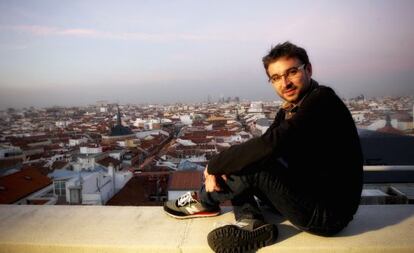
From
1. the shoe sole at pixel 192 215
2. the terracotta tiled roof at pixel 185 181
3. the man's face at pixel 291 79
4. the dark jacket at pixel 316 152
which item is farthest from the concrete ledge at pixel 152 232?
the terracotta tiled roof at pixel 185 181

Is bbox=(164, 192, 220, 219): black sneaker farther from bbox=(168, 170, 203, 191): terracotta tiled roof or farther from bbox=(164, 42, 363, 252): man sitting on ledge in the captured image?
bbox=(168, 170, 203, 191): terracotta tiled roof

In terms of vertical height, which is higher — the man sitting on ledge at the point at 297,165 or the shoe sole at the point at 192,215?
the man sitting on ledge at the point at 297,165

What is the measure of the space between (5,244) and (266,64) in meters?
1.65

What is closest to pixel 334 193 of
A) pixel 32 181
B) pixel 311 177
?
Answer: pixel 311 177

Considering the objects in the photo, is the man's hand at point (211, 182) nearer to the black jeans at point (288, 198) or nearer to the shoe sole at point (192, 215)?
the black jeans at point (288, 198)

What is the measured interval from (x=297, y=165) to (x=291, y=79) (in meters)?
0.44

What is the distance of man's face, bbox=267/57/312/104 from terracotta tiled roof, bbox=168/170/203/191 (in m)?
13.8

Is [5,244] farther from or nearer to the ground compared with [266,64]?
nearer to the ground

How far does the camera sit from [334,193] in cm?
150

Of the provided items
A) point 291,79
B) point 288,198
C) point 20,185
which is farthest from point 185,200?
point 20,185

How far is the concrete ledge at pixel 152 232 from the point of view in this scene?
1541 millimetres

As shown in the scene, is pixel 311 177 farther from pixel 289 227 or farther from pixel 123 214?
pixel 123 214

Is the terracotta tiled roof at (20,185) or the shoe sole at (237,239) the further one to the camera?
the terracotta tiled roof at (20,185)

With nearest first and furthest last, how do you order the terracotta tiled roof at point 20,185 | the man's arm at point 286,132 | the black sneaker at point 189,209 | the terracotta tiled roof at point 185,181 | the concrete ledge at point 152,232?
the man's arm at point 286,132 → the concrete ledge at point 152,232 → the black sneaker at point 189,209 → the terracotta tiled roof at point 20,185 → the terracotta tiled roof at point 185,181
